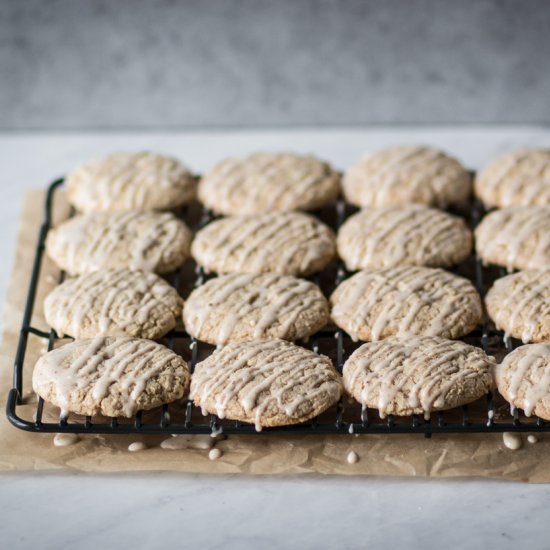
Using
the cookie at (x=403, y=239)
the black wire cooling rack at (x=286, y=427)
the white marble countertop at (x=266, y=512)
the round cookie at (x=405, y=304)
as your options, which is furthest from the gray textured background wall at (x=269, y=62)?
the white marble countertop at (x=266, y=512)

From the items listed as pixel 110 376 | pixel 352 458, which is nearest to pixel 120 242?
pixel 110 376

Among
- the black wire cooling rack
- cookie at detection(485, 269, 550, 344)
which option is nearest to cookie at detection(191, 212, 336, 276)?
the black wire cooling rack

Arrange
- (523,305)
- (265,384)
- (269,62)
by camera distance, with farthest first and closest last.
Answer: (269,62) < (523,305) < (265,384)

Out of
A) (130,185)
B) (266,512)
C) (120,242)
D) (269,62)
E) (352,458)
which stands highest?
(269,62)

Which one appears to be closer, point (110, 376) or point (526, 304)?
point (110, 376)

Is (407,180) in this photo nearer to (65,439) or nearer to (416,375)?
(416,375)

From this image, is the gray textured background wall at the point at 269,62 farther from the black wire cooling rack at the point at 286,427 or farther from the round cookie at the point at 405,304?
the round cookie at the point at 405,304
